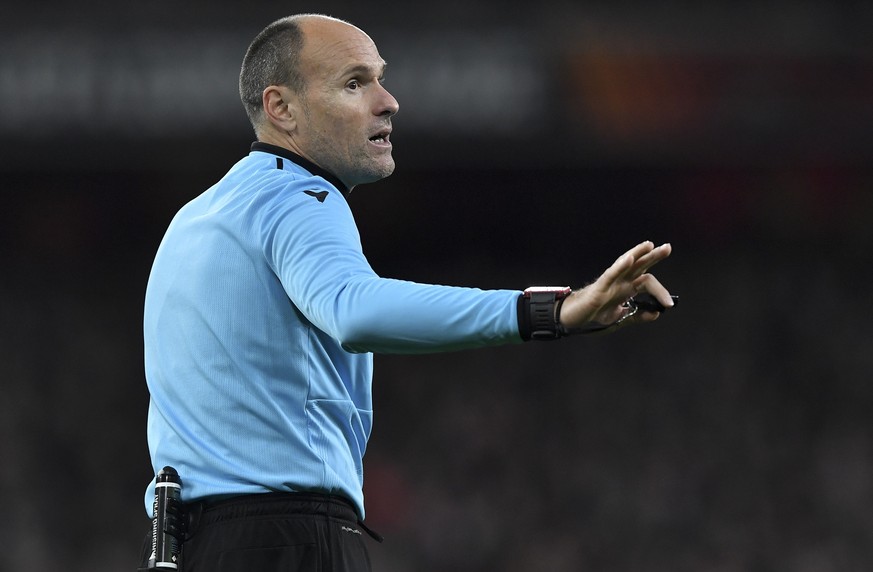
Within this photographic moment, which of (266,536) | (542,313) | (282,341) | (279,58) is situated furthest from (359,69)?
(266,536)

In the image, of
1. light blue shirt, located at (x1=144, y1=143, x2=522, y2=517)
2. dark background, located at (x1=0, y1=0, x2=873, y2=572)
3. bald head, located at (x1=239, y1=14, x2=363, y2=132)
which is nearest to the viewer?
light blue shirt, located at (x1=144, y1=143, x2=522, y2=517)

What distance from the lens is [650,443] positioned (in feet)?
31.9

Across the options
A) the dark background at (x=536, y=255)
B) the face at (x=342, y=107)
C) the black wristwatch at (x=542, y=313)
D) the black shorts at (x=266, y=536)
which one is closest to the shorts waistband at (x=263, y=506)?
the black shorts at (x=266, y=536)

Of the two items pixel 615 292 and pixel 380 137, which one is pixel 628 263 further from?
pixel 380 137

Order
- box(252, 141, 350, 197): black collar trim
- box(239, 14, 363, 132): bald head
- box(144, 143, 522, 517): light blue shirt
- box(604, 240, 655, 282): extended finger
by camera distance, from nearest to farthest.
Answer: box(604, 240, 655, 282): extended finger
box(144, 143, 522, 517): light blue shirt
box(252, 141, 350, 197): black collar trim
box(239, 14, 363, 132): bald head

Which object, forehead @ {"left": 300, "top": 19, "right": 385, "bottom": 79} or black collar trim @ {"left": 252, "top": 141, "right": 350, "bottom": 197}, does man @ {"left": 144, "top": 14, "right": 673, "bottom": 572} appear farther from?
forehead @ {"left": 300, "top": 19, "right": 385, "bottom": 79}

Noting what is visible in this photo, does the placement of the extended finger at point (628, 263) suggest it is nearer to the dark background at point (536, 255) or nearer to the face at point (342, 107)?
the face at point (342, 107)

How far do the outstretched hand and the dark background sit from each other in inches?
235

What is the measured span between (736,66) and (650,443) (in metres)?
3.12

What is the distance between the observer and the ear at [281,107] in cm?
273

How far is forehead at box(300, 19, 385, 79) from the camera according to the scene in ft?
9.05

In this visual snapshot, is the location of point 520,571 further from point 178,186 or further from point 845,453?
point 178,186

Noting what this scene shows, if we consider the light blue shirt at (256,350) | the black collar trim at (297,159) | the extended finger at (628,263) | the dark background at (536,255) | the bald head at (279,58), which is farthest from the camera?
the dark background at (536,255)

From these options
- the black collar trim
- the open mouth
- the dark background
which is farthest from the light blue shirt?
the dark background
